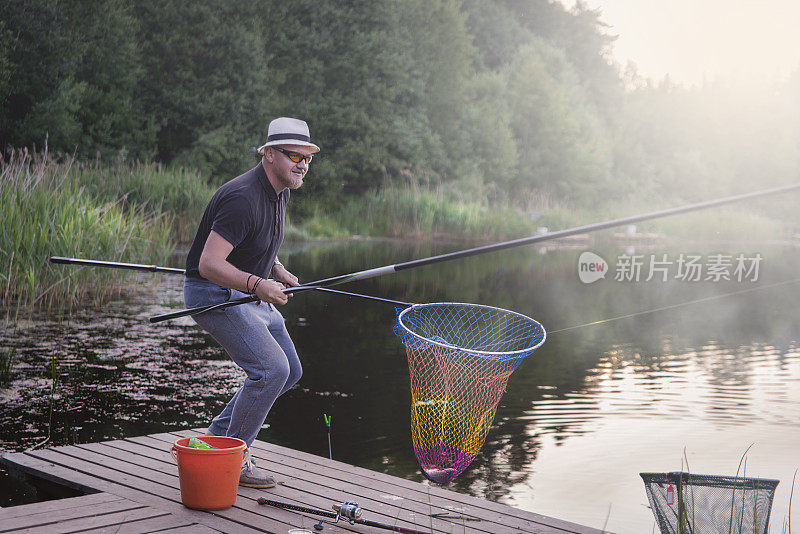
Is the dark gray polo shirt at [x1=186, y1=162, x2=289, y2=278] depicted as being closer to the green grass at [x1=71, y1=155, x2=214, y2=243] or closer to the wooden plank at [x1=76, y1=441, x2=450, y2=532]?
the wooden plank at [x1=76, y1=441, x2=450, y2=532]

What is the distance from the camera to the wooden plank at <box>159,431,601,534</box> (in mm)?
3852

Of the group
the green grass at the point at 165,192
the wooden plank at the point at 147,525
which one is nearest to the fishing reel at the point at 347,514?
the wooden plank at the point at 147,525

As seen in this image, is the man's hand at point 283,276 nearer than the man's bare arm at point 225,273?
No

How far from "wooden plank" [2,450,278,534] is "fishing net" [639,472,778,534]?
4.87 ft

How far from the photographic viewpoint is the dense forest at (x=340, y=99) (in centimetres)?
2658

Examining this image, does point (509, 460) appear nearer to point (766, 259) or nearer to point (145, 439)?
point (145, 439)

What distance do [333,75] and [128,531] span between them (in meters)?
33.0

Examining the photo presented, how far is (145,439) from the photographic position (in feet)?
16.0

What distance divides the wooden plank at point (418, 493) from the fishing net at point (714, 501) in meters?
0.36

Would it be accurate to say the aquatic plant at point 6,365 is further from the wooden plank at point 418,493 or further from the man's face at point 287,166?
the man's face at point 287,166

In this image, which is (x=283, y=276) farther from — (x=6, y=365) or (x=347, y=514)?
(x=6, y=365)

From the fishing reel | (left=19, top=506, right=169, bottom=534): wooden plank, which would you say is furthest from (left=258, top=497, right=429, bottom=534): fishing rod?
(left=19, top=506, right=169, bottom=534): wooden plank

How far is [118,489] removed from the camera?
4.03m

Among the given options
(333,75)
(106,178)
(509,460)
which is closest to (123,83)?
(333,75)
